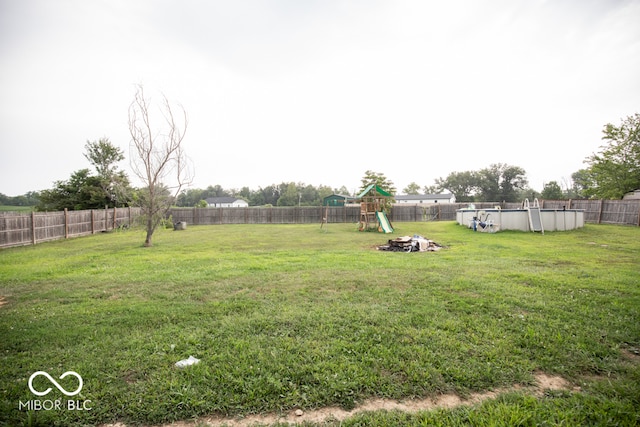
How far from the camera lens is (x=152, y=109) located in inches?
414

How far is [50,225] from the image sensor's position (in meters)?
12.3

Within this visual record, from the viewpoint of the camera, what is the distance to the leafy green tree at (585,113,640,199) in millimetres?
20594

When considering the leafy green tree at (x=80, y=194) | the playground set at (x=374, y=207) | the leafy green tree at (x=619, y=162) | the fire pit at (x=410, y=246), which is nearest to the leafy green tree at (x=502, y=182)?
the leafy green tree at (x=619, y=162)

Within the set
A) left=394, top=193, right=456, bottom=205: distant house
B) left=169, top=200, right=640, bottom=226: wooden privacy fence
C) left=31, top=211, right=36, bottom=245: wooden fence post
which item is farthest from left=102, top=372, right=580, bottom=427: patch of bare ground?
left=394, top=193, right=456, bottom=205: distant house

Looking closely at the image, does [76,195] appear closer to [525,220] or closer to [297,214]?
[297,214]

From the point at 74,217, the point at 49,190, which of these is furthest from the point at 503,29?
the point at 49,190

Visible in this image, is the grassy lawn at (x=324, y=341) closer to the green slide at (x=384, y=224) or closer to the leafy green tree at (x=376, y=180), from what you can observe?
the green slide at (x=384, y=224)

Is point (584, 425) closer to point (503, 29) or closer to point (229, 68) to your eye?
point (503, 29)

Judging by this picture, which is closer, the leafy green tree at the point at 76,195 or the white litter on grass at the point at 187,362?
the white litter on grass at the point at 187,362

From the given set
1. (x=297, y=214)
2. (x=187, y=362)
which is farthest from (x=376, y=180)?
(x=187, y=362)

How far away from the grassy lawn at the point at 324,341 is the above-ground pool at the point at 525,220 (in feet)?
28.4

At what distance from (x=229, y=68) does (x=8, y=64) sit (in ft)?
36.2

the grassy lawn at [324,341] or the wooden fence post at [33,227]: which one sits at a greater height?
the wooden fence post at [33,227]

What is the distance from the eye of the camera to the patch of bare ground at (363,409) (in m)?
1.81
